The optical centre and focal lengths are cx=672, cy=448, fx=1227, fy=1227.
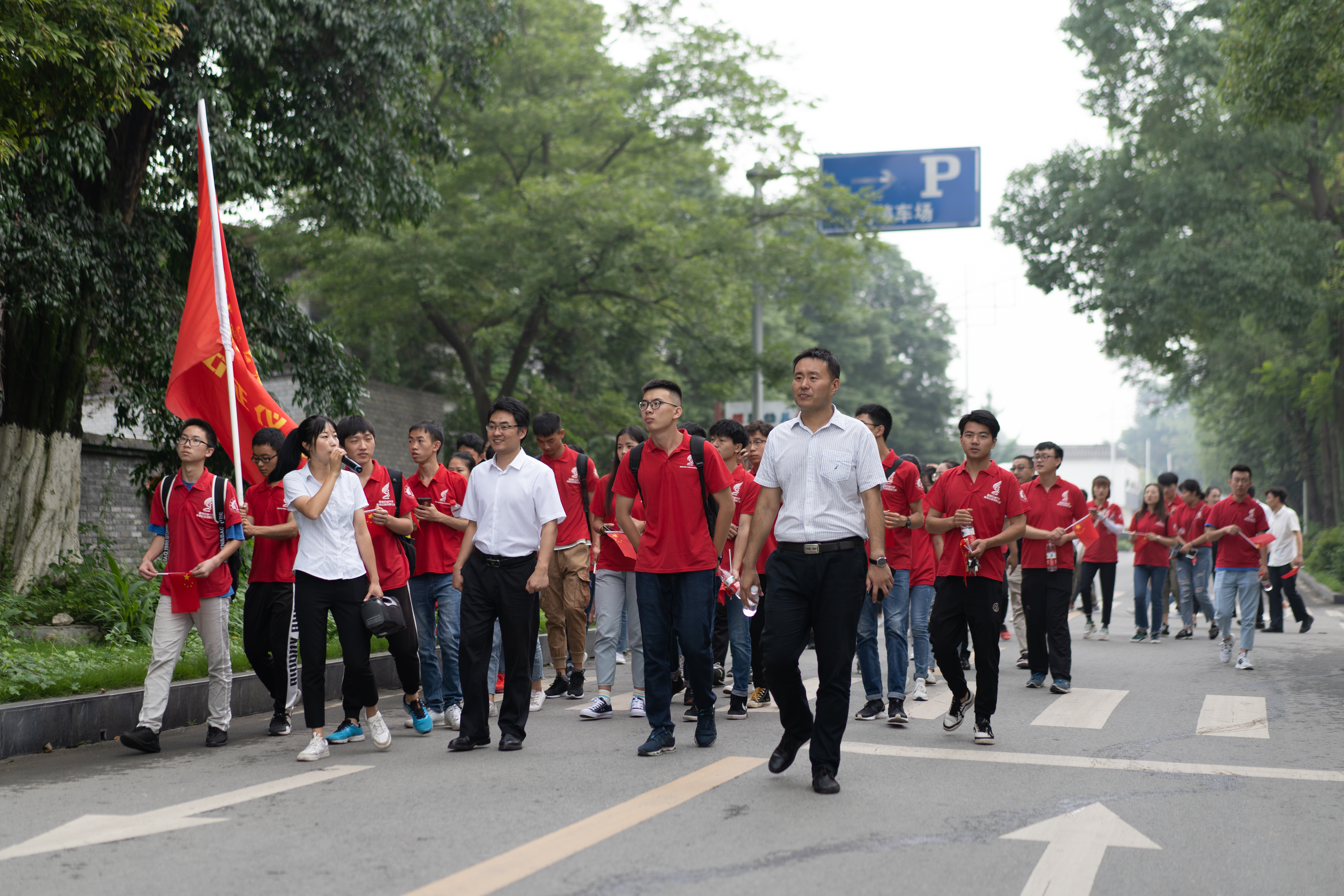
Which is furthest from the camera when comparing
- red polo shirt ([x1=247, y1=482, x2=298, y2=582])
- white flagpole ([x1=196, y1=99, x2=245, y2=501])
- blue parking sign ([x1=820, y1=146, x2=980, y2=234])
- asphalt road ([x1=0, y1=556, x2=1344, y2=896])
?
blue parking sign ([x1=820, y1=146, x2=980, y2=234])

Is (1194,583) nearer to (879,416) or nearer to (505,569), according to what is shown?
(879,416)

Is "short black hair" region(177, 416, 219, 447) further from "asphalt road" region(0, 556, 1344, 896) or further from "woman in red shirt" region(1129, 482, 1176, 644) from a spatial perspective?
"woman in red shirt" region(1129, 482, 1176, 644)

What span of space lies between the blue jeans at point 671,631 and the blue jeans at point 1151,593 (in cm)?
852

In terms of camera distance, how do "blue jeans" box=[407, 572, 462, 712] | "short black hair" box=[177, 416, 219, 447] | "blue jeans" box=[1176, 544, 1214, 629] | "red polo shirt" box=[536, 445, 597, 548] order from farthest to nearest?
"blue jeans" box=[1176, 544, 1214, 629], "red polo shirt" box=[536, 445, 597, 548], "blue jeans" box=[407, 572, 462, 712], "short black hair" box=[177, 416, 219, 447]

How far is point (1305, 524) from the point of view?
36344mm

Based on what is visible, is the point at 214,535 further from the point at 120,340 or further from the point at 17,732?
the point at 120,340

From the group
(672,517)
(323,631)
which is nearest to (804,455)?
(672,517)

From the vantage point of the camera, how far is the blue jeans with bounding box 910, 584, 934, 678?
8422 mm

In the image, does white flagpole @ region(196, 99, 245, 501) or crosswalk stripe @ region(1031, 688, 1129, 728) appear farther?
white flagpole @ region(196, 99, 245, 501)

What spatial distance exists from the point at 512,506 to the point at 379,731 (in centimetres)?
140

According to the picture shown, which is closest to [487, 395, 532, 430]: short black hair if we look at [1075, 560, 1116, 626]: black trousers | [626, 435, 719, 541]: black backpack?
[626, 435, 719, 541]: black backpack

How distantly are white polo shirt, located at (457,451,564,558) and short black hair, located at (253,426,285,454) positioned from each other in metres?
1.50

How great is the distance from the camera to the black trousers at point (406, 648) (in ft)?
22.8

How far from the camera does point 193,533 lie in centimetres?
684
